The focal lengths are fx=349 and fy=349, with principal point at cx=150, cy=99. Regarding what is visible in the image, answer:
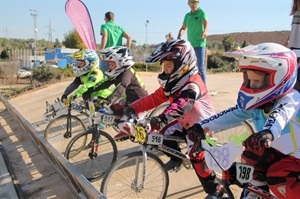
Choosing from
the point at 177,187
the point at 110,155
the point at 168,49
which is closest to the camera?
the point at 168,49

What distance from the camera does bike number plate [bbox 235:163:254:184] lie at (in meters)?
2.60

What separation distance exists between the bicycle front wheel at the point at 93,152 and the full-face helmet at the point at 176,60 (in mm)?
1469

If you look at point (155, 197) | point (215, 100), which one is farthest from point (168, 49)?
point (215, 100)

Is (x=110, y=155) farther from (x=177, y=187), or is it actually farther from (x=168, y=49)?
(x=168, y=49)

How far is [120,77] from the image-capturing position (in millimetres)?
6156

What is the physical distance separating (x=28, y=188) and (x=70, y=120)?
1731mm

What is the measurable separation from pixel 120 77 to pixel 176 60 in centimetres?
224

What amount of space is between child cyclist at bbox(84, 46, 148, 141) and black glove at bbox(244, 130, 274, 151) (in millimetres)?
3603

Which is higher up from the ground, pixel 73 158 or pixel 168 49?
pixel 168 49

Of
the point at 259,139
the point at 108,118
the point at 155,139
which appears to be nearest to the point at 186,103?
the point at 155,139

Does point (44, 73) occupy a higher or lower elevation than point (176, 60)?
lower

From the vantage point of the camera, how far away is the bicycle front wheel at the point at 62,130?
6.43m

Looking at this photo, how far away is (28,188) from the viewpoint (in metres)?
4.96

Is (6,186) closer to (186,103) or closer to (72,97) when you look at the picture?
(72,97)
